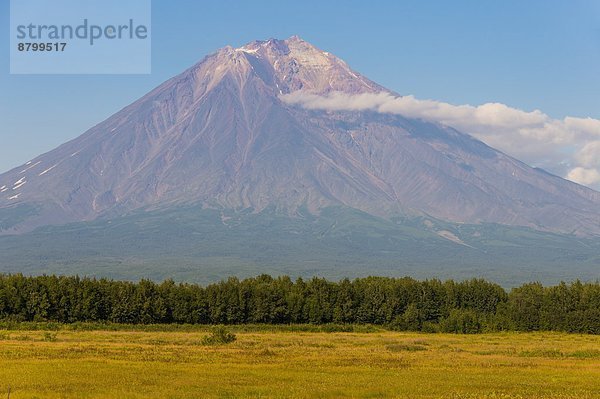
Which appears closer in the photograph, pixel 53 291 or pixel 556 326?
pixel 53 291

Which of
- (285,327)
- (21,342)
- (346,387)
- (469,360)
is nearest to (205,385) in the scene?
(346,387)

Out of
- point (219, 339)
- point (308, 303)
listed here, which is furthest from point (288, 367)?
point (308, 303)

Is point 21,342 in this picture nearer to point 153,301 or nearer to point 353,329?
point 153,301

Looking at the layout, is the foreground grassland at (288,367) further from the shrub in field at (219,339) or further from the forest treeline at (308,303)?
the forest treeline at (308,303)

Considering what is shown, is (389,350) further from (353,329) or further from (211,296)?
(211,296)

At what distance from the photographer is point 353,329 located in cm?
8900

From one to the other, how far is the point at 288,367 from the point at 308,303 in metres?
48.0

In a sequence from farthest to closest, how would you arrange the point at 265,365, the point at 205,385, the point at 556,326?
the point at 556,326 < the point at 265,365 < the point at 205,385

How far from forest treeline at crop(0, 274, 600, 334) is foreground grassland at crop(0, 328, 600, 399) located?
15.5 meters

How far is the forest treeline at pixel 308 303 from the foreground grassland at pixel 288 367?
15497 mm

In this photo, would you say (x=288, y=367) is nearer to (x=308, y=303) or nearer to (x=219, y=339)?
(x=219, y=339)

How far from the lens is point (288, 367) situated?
48.5m

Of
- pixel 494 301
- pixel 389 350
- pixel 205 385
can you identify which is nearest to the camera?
pixel 205 385

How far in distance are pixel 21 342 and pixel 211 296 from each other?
105 ft
